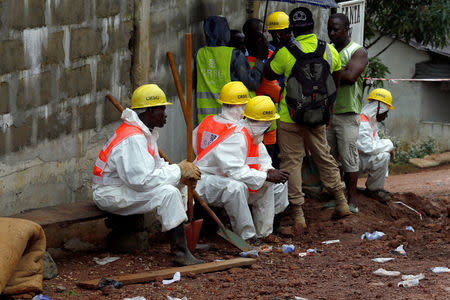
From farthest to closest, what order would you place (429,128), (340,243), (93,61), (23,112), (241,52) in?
(429,128), (241,52), (340,243), (93,61), (23,112)

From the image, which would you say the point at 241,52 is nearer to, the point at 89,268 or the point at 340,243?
the point at 340,243

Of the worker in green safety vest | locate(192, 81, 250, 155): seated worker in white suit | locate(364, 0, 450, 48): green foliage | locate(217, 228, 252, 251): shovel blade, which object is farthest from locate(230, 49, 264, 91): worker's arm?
locate(364, 0, 450, 48): green foliage

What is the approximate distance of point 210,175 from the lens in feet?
27.2

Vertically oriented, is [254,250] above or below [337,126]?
below

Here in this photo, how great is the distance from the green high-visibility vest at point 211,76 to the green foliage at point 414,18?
6.36m

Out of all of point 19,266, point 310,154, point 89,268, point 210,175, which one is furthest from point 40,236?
point 310,154

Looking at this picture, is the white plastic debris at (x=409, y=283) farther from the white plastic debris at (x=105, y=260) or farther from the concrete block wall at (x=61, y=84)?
the concrete block wall at (x=61, y=84)

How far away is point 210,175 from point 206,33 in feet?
6.23

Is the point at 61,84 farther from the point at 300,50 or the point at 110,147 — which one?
the point at 300,50

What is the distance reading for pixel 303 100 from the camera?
8695 millimetres

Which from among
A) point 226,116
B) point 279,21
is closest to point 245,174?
point 226,116

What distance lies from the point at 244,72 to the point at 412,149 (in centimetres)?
927

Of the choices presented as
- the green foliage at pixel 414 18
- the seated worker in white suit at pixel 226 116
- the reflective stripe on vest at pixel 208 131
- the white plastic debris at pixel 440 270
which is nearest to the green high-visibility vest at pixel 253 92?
the seated worker in white suit at pixel 226 116

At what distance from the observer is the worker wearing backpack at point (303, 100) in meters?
8.70
